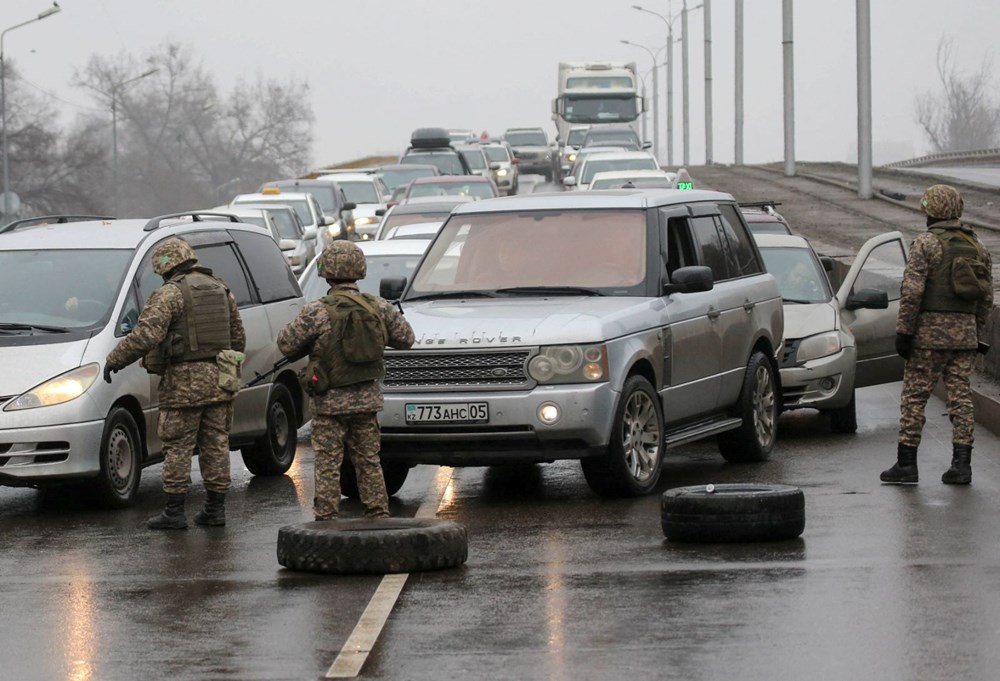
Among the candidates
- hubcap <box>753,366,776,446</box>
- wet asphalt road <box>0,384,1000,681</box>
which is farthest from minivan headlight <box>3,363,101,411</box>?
hubcap <box>753,366,776,446</box>

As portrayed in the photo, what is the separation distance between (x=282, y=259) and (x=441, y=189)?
2199cm

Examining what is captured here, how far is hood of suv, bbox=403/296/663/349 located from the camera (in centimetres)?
1055

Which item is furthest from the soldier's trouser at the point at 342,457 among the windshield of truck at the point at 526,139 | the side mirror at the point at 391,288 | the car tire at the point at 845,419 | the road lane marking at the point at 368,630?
the windshield of truck at the point at 526,139

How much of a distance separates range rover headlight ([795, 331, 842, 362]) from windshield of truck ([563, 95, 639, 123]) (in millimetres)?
47473

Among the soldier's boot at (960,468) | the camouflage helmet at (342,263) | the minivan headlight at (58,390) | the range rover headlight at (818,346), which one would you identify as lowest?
the soldier's boot at (960,468)

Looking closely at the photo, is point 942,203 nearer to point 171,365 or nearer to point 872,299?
point 872,299

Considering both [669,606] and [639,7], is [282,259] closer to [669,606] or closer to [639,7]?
[669,606]

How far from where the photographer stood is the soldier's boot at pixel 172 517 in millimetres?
10234

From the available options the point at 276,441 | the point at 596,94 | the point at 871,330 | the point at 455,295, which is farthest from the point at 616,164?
the point at 455,295

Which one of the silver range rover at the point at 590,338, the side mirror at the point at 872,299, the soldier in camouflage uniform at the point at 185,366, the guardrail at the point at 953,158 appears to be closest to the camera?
the soldier in camouflage uniform at the point at 185,366

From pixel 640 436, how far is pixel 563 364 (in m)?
0.79

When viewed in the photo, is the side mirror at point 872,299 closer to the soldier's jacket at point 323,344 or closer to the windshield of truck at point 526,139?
the soldier's jacket at point 323,344

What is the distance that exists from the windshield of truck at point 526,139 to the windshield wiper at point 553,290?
224 feet

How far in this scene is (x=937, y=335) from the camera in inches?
439
